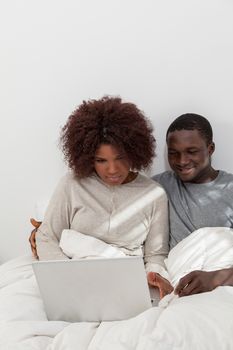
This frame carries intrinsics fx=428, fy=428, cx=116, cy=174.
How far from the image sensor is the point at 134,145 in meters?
1.39

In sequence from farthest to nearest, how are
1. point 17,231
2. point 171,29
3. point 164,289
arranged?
point 17,231, point 171,29, point 164,289

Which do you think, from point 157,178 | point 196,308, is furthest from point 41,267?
point 157,178

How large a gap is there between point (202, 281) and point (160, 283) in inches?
5.7

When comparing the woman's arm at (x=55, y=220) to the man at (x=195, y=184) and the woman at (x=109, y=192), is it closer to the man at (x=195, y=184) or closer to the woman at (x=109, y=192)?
the woman at (x=109, y=192)

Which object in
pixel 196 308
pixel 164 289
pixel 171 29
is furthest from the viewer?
pixel 171 29

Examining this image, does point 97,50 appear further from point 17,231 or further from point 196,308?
point 196,308

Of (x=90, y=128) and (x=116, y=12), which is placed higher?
(x=116, y=12)

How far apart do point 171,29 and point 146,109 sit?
0.30 metres

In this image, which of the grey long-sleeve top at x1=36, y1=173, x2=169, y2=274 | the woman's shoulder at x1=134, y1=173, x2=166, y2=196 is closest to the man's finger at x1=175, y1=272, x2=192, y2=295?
the grey long-sleeve top at x1=36, y1=173, x2=169, y2=274

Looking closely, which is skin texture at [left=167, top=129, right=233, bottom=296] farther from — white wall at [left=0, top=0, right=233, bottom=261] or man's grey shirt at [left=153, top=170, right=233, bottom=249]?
white wall at [left=0, top=0, right=233, bottom=261]

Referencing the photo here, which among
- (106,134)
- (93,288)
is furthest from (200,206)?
(93,288)

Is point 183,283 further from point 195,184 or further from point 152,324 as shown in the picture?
point 195,184

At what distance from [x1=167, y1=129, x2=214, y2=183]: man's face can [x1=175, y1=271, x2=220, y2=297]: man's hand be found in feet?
1.25

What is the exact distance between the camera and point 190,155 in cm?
145
